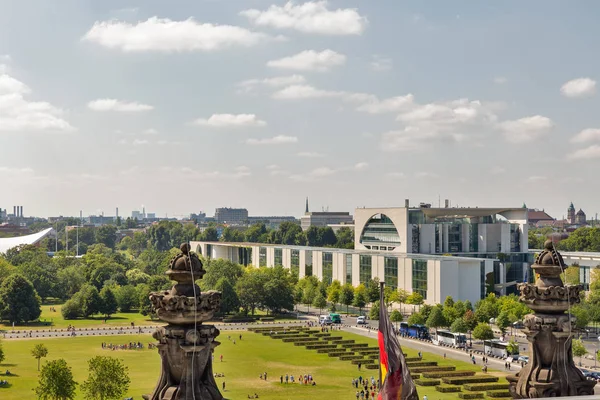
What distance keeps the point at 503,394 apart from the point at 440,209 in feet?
174

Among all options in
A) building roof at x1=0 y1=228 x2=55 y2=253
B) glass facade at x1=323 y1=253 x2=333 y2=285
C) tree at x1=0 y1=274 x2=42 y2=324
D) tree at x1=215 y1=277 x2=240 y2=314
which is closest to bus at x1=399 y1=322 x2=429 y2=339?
tree at x1=215 y1=277 x2=240 y2=314

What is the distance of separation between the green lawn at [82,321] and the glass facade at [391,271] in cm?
2773

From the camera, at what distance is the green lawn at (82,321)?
234 feet

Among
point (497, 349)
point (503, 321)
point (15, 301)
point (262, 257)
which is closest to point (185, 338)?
point (497, 349)

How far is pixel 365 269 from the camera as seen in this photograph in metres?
89.8

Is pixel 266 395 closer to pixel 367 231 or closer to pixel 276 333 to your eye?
pixel 276 333

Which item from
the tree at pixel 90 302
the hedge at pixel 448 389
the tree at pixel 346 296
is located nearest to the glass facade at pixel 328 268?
the tree at pixel 346 296

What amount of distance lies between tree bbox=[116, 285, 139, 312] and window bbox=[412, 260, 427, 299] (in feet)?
105

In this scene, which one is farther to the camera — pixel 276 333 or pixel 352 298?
pixel 352 298

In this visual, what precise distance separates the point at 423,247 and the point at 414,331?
28.6 meters

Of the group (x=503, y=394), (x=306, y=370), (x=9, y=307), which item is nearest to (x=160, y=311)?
A: (x=503, y=394)

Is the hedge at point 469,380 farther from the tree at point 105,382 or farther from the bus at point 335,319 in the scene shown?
the bus at point 335,319

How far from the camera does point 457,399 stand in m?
40.0

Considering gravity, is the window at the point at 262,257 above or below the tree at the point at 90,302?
above
